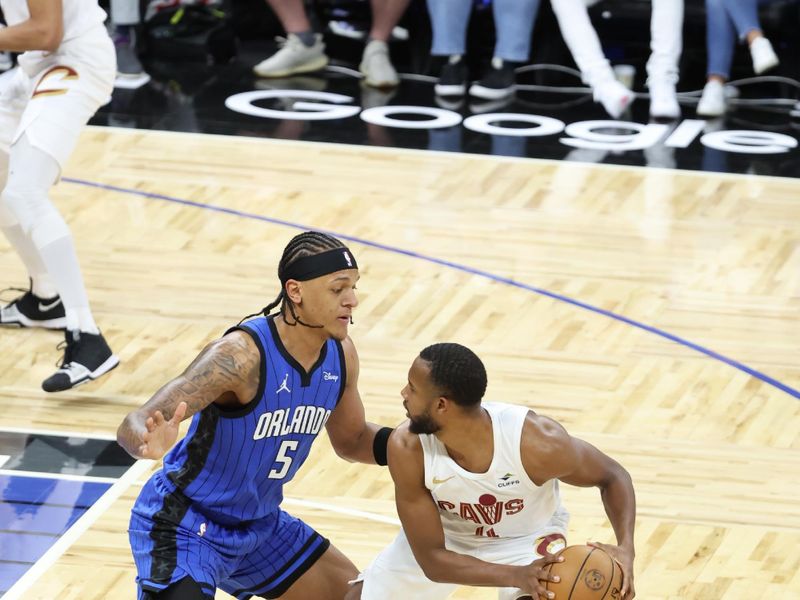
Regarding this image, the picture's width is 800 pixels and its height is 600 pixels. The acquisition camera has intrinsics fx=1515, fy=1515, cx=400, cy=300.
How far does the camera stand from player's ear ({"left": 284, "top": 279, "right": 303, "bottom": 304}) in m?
4.00

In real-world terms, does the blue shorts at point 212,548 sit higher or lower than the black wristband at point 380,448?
lower

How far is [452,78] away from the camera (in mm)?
11102

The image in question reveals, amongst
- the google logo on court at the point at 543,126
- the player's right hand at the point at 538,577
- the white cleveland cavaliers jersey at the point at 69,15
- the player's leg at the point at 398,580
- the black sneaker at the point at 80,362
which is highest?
the white cleveland cavaliers jersey at the point at 69,15

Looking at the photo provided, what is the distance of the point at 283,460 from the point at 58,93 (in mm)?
2790

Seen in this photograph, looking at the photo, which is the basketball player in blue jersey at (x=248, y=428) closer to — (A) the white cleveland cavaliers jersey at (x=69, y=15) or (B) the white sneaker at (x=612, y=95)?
(A) the white cleveland cavaliers jersey at (x=69, y=15)

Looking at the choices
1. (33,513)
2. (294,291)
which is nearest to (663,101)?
(33,513)

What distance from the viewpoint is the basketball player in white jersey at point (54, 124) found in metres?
6.18

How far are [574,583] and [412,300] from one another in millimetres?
3741

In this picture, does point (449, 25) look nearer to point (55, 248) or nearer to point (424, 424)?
point (55, 248)

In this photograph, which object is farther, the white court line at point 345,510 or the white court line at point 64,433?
the white court line at point 64,433

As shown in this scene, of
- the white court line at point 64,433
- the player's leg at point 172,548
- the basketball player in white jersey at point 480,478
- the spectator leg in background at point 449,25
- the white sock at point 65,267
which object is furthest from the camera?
the spectator leg in background at point 449,25

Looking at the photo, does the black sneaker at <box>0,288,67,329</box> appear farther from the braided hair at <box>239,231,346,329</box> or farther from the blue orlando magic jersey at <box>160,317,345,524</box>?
the braided hair at <box>239,231,346,329</box>

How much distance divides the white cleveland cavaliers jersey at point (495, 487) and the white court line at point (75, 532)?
157 cm

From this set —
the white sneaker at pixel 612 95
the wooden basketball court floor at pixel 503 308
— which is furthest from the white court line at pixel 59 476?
the white sneaker at pixel 612 95
